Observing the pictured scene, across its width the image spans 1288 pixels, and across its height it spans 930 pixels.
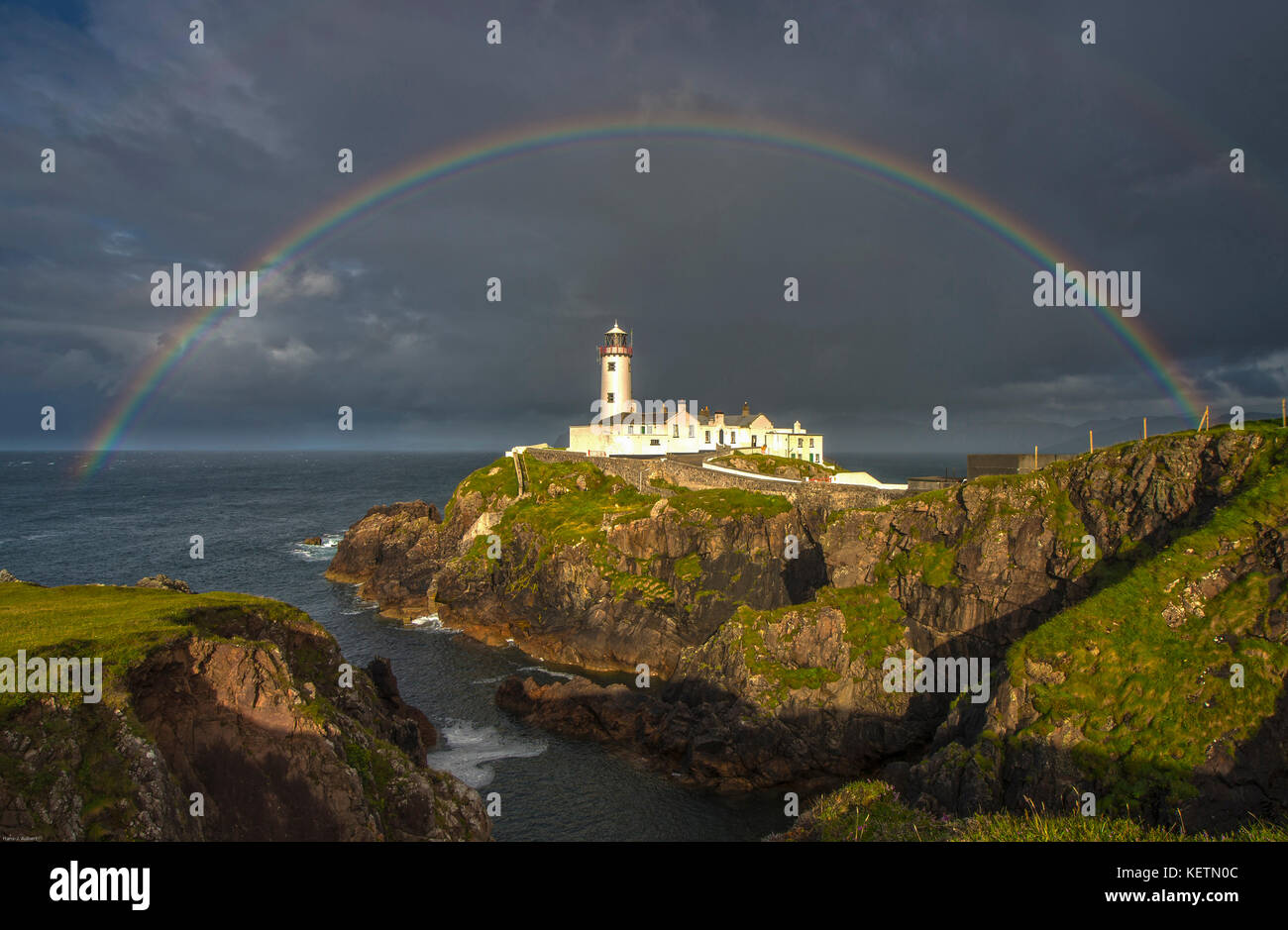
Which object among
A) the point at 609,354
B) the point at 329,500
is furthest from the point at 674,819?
the point at 329,500

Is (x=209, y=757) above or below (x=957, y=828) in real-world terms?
below

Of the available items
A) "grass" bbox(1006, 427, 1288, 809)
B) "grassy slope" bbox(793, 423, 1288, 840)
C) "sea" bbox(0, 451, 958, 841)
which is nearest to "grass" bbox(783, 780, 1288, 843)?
"grassy slope" bbox(793, 423, 1288, 840)

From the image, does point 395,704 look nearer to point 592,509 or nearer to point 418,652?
point 418,652

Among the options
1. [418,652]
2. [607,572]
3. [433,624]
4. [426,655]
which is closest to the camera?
[426,655]

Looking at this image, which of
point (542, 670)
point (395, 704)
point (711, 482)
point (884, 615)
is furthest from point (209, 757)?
point (711, 482)

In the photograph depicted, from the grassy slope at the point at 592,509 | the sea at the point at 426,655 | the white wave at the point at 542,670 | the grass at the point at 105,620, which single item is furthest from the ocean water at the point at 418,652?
the grass at the point at 105,620

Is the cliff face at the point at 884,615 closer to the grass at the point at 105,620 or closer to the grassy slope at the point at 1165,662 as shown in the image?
the grassy slope at the point at 1165,662
